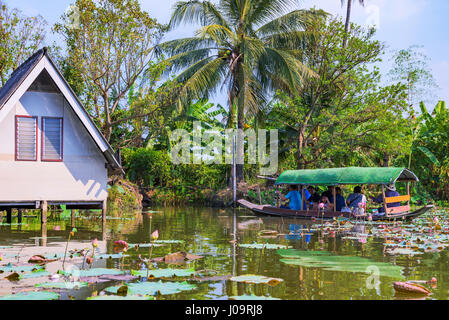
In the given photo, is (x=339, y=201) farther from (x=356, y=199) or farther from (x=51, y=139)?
(x=51, y=139)

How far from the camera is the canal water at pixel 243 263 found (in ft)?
19.0

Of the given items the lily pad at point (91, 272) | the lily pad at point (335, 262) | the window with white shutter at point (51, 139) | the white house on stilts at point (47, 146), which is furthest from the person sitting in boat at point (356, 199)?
the lily pad at point (91, 272)

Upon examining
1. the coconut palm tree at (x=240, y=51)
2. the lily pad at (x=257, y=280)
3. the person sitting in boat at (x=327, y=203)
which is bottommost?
the lily pad at (x=257, y=280)

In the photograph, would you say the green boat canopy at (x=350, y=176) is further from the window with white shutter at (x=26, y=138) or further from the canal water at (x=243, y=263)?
the window with white shutter at (x=26, y=138)

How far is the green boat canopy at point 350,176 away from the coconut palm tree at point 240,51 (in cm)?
754

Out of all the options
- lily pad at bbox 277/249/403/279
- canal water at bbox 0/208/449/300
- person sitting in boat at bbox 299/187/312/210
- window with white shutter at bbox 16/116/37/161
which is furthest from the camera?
person sitting in boat at bbox 299/187/312/210

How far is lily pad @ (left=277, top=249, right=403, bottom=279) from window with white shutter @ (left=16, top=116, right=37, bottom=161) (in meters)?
8.23

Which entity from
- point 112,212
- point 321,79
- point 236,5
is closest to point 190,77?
point 236,5

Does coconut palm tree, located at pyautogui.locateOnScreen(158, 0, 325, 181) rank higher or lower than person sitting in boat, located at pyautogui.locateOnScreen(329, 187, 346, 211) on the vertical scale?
higher

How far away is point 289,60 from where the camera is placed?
25.7 metres

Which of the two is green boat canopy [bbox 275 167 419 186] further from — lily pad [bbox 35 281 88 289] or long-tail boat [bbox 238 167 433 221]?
lily pad [bbox 35 281 88 289]

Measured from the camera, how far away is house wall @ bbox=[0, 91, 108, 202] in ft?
45.6

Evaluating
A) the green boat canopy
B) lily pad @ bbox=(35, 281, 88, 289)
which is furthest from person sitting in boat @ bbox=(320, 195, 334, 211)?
lily pad @ bbox=(35, 281, 88, 289)

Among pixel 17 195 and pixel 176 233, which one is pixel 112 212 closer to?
pixel 17 195
